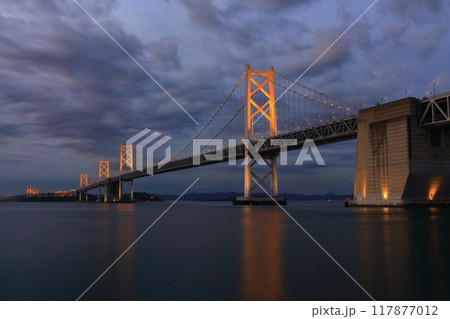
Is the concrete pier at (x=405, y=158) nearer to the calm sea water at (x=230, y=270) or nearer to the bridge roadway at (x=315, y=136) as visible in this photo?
the bridge roadway at (x=315, y=136)

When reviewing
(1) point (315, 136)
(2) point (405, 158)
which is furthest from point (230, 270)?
(1) point (315, 136)

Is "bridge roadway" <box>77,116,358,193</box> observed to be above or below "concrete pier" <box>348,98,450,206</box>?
above

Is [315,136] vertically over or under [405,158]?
over

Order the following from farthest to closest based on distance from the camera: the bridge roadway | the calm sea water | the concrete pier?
the bridge roadway < the concrete pier < the calm sea water

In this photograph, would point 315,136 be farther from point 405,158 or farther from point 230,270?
point 230,270

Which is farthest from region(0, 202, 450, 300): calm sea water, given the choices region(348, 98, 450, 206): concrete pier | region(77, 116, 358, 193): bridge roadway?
region(77, 116, 358, 193): bridge roadway

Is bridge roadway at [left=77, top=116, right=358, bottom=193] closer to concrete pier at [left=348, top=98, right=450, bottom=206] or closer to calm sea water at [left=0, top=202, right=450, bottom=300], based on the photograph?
concrete pier at [left=348, top=98, right=450, bottom=206]

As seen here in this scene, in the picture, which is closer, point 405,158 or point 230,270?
point 230,270

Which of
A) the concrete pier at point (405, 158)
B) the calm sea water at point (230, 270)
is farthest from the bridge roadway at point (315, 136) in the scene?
the calm sea water at point (230, 270)

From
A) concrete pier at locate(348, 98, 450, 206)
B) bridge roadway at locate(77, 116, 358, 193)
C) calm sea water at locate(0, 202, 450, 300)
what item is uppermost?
bridge roadway at locate(77, 116, 358, 193)

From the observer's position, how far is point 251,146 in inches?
2071

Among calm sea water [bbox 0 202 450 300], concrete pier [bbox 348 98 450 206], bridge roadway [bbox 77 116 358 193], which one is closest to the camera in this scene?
calm sea water [bbox 0 202 450 300]
